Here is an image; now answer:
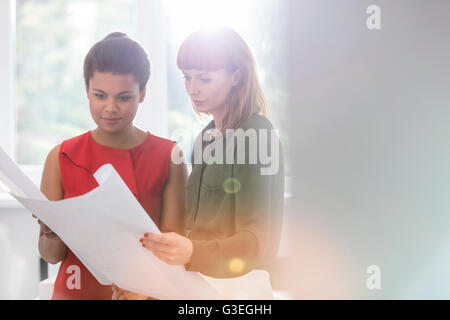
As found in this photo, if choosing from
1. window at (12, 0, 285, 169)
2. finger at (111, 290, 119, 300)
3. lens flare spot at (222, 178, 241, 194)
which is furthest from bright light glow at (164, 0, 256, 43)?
finger at (111, 290, 119, 300)

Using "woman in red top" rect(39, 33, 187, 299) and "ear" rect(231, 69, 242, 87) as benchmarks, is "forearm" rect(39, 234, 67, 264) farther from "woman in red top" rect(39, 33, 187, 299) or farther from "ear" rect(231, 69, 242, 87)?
"ear" rect(231, 69, 242, 87)

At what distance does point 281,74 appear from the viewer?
60 centimetres

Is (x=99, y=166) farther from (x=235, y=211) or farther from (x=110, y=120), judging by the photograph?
(x=235, y=211)

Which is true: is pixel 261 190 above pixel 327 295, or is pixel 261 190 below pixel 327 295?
above

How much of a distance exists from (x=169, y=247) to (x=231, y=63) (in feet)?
0.73

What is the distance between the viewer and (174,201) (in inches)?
17.4

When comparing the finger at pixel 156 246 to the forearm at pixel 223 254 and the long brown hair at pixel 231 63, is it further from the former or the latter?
the long brown hair at pixel 231 63

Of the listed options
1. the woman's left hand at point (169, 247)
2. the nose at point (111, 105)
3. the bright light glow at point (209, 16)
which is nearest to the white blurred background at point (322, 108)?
the bright light glow at point (209, 16)

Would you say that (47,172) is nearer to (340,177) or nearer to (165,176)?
(165,176)

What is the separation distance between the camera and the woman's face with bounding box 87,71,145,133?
1.43 ft

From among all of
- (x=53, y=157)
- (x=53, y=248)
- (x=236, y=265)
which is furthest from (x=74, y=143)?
(x=236, y=265)

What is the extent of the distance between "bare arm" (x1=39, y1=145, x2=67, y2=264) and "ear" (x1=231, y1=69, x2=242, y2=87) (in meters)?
0.23
